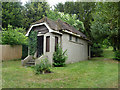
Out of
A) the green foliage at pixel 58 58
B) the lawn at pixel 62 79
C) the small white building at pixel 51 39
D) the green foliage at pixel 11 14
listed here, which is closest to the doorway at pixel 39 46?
the small white building at pixel 51 39

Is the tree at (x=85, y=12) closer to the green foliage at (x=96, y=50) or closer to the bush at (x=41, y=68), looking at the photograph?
the green foliage at (x=96, y=50)

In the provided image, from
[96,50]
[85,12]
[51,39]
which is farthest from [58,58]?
Result: [85,12]

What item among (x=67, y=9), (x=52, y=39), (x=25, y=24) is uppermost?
(x=67, y=9)

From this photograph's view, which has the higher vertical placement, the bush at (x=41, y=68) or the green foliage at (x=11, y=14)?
the green foliage at (x=11, y=14)

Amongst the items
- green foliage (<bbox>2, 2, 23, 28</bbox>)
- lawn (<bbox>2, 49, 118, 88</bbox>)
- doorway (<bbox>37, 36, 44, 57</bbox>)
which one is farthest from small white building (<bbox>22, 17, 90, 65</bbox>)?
green foliage (<bbox>2, 2, 23, 28</bbox>)

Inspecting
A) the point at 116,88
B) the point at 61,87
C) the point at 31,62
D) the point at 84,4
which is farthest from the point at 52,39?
the point at 84,4

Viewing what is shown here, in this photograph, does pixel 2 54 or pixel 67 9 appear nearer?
pixel 2 54

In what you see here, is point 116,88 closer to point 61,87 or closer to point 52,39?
point 61,87

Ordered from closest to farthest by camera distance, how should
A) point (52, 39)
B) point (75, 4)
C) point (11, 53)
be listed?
point (52, 39) < point (11, 53) < point (75, 4)

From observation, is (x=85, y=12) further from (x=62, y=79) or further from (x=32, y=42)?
(x=62, y=79)

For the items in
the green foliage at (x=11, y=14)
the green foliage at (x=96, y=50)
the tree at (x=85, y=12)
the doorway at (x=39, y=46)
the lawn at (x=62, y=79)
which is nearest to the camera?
the lawn at (x=62, y=79)

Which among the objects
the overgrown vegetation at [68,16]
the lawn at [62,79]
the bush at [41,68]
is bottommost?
the lawn at [62,79]

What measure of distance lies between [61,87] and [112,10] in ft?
26.8

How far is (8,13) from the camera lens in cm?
2389
